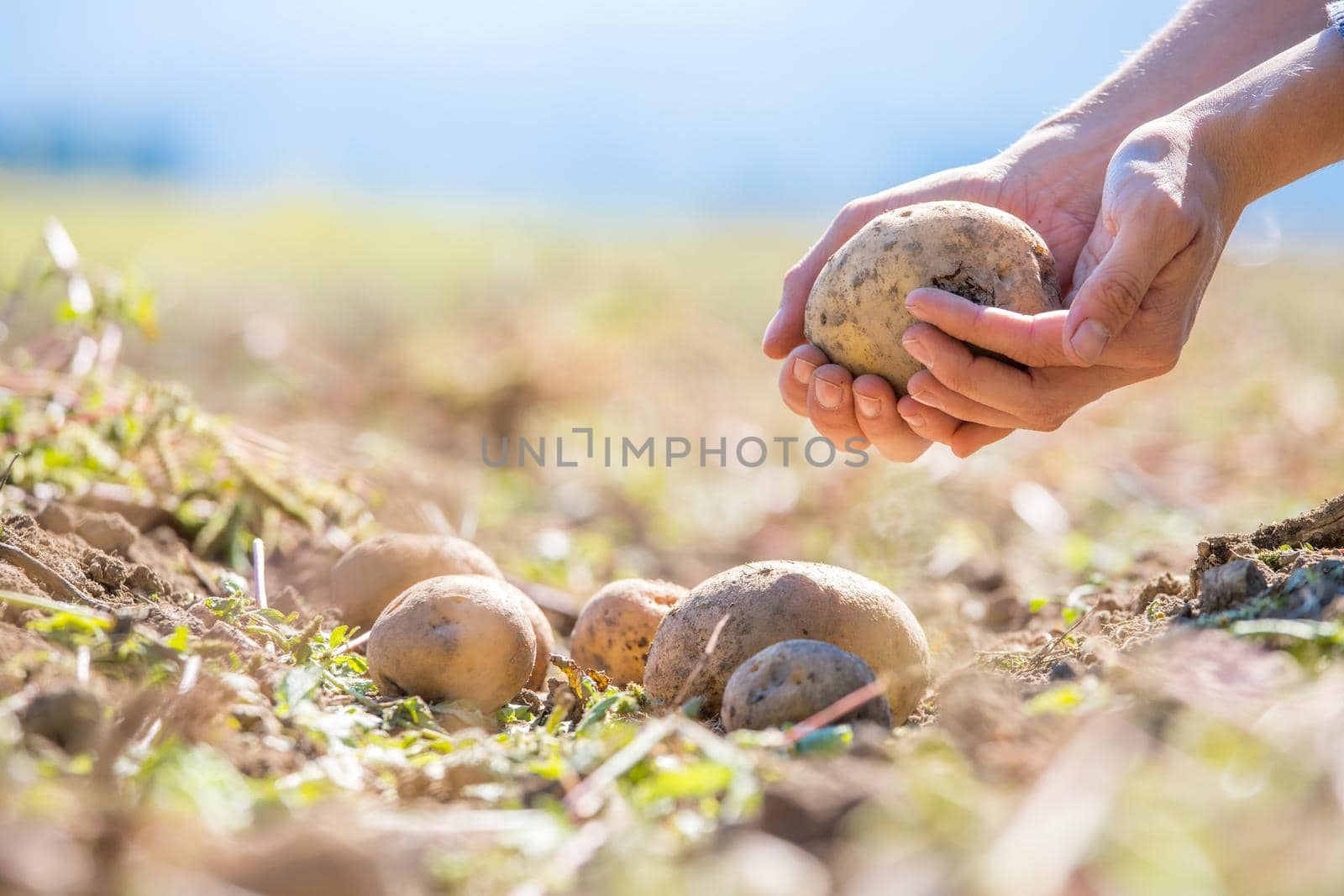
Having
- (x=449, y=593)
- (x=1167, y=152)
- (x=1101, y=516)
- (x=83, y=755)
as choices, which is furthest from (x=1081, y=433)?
(x=83, y=755)

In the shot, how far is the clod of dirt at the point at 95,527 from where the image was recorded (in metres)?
3.17

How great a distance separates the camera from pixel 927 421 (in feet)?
10.3

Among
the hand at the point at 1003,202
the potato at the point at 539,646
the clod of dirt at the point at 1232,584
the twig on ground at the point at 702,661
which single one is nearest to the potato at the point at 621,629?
the potato at the point at 539,646

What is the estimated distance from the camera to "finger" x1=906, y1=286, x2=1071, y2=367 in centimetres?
271

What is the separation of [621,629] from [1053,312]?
1403mm

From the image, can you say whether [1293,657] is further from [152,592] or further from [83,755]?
[152,592]

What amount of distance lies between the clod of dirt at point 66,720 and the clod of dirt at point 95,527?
1.49 meters

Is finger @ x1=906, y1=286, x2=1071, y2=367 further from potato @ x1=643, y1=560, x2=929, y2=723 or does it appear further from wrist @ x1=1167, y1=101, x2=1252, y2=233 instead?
potato @ x1=643, y1=560, x2=929, y2=723

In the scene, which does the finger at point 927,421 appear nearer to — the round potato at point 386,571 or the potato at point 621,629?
the potato at point 621,629

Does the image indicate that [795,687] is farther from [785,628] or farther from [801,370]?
[801,370]

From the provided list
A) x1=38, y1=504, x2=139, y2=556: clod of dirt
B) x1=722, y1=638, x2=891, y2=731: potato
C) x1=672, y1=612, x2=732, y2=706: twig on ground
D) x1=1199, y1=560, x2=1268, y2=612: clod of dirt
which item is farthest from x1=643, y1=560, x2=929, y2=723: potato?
x1=38, y1=504, x2=139, y2=556: clod of dirt

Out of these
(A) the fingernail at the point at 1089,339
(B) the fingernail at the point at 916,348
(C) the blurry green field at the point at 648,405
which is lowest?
(C) the blurry green field at the point at 648,405

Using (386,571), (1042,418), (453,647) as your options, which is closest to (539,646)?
(453,647)

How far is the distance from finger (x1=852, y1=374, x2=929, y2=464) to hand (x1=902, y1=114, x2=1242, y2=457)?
109 mm
